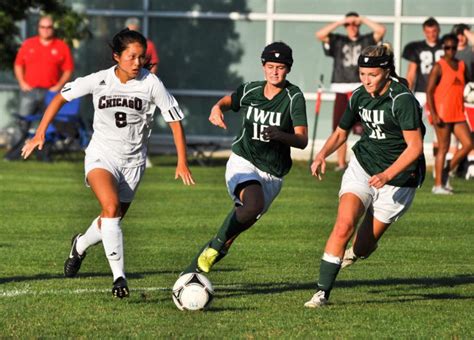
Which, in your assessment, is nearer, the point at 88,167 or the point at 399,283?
the point at 88,167

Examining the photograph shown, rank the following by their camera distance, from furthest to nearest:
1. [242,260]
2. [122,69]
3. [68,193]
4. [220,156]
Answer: [220,156] < [68,193] < [242,260] < [122,69]

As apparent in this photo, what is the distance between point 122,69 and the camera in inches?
428

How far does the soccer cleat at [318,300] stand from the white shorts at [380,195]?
83 centimetres

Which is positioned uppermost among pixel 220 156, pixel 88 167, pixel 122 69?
pixel 122 69

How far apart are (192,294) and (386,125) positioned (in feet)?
6.10

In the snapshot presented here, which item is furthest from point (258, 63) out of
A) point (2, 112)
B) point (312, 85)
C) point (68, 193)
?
point (68, 193)

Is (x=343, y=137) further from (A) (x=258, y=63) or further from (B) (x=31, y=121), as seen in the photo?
(A) (x=258, y=63)

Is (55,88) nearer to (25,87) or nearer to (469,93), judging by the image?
(25,87)

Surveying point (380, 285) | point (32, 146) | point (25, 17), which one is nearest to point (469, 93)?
point (25, 17)

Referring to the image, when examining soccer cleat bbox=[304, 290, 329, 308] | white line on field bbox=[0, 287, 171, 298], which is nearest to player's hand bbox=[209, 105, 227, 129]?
white line on field bbox=[0, 287, 171, 298]

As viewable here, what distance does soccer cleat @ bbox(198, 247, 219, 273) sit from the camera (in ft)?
35.2

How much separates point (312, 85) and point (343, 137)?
16.9m

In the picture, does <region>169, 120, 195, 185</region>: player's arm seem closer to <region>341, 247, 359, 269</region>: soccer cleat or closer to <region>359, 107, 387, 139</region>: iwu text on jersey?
<region>359, 107, 387, 139</region>: iwu text on jersey

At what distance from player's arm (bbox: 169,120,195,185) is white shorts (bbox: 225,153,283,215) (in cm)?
50
